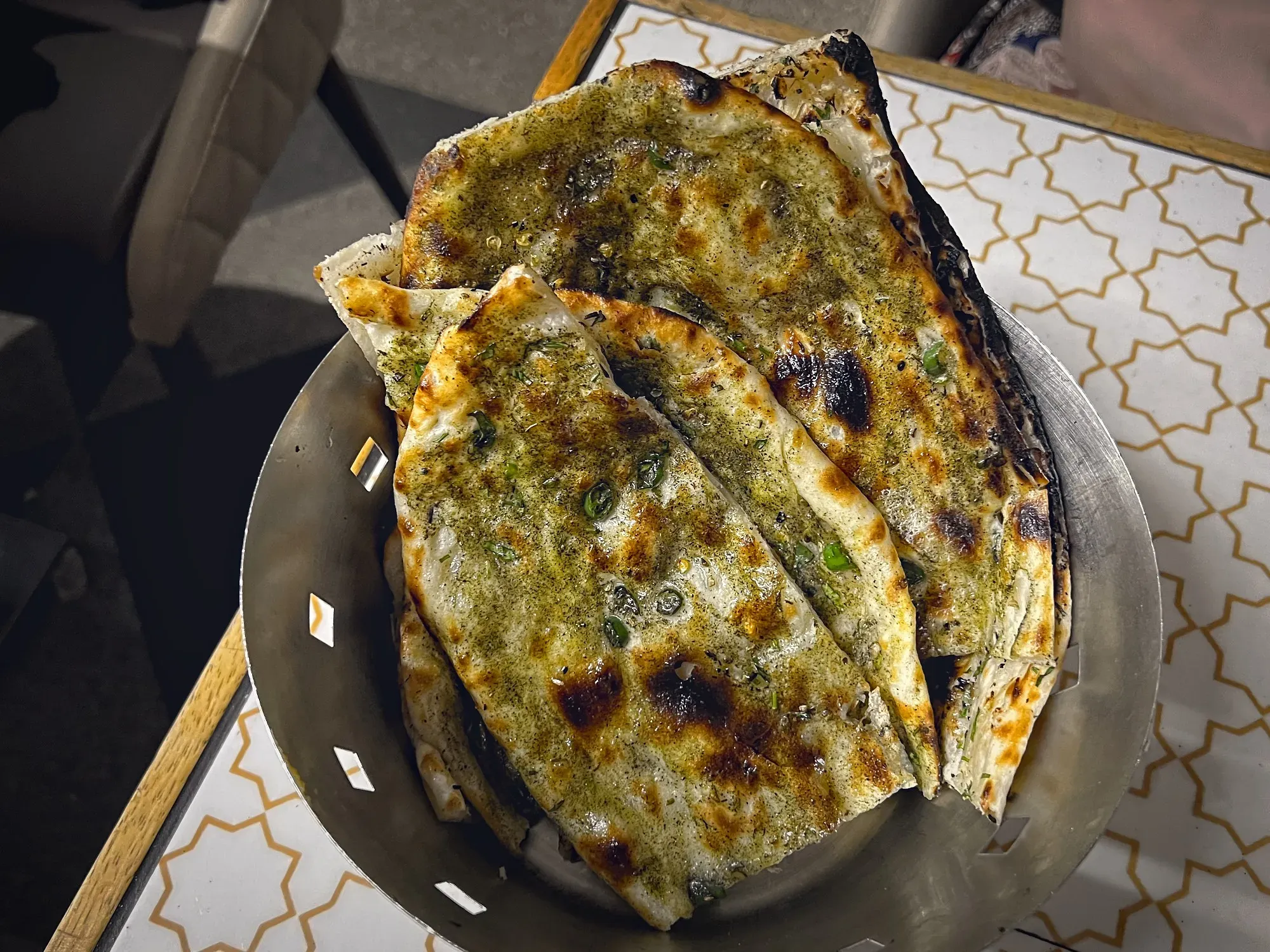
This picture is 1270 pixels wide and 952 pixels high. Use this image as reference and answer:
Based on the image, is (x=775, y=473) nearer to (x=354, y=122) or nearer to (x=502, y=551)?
(x=502, y=551)

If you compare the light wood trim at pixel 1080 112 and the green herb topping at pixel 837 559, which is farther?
the light wood trim at pixel 1080 112

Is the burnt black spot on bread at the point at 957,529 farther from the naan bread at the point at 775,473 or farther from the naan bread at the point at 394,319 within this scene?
the naan bread at the point at 394,319

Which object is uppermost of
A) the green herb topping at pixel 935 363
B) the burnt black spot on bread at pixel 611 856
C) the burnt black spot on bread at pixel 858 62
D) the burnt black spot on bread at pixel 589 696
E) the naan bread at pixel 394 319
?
the burnt black spot on bread at pixel 858 62

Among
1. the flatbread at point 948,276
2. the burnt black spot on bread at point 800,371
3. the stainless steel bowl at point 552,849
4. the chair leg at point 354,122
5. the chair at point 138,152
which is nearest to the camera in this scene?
the stainless steel bowl at point 552,849

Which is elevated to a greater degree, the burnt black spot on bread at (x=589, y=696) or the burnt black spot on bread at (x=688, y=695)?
the burnt black spot on bread at (x=688, y=695)

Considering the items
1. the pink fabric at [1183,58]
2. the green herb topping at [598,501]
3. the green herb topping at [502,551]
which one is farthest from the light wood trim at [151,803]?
the pink fabric at [1183,58]

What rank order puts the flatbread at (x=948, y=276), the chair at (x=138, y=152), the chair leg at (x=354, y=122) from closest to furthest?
the flatbread at (x=948, y=276) → the chair at (x=138, y=152) → the chair leg at (x=354, y=122)

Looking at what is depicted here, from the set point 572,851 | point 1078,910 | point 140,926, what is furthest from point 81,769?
point 1078,910

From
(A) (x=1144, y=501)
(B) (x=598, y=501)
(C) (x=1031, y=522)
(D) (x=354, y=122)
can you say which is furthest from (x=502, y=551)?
(D) (x=354, y=122)
